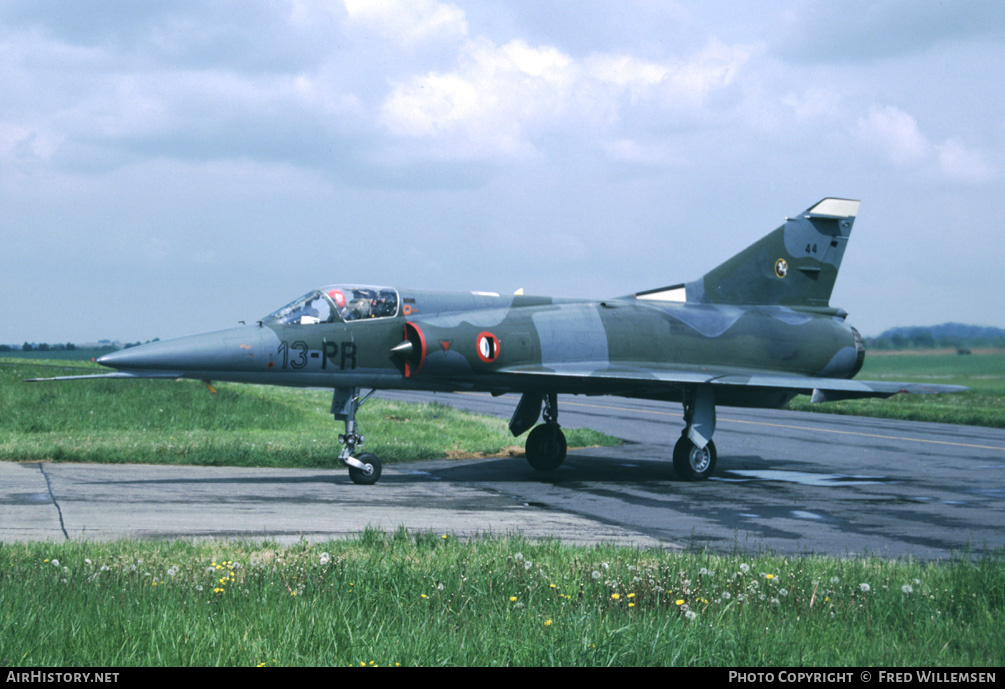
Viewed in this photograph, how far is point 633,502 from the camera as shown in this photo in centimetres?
1338

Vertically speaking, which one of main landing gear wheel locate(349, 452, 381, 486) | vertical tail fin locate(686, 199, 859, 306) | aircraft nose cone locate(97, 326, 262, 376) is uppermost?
vertical tail fin locate(686, 199, 859, 306)

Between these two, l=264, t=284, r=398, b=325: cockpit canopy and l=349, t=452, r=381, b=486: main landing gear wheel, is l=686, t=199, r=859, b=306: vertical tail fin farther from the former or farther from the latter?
l=349, t=452, r=381, b=486: main landing gear wheel

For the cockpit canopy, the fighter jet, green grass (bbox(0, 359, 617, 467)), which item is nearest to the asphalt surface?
green grass (bbox(0, 359, 617, 467))

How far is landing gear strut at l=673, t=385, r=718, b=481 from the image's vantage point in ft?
54.3

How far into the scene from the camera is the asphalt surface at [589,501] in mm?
10234

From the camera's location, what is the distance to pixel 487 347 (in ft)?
51.6

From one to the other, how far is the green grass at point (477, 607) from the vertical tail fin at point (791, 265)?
11610mm

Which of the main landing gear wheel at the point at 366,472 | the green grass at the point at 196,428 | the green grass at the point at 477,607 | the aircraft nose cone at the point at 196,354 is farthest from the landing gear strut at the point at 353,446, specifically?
the green grass at the point at 477,607

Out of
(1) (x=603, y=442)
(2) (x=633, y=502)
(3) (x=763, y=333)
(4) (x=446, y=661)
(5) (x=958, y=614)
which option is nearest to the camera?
(4) (x=446, y=661)

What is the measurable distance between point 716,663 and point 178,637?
2.92 m

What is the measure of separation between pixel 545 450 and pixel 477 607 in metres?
11.1

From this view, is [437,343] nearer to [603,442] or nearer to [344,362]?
[344,362]

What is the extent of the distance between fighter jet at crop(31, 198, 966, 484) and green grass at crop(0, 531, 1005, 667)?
249 inches
